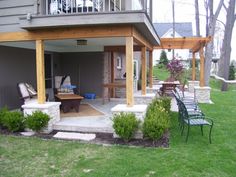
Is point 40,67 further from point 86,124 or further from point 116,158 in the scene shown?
point 116,158

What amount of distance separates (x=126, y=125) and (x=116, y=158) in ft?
3.69

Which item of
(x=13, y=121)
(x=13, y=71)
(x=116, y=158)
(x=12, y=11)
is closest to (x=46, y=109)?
(x=13, y=121)

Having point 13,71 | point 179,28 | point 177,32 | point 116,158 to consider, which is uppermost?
point 179,28

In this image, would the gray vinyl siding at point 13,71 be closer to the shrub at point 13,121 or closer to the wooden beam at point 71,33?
the wooden beam at point 71,33

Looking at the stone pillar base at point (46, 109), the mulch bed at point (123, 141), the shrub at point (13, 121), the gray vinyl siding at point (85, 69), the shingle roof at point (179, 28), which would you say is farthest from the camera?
the shingle roof at point (179, 28)

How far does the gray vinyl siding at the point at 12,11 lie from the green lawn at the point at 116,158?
3.73 meters

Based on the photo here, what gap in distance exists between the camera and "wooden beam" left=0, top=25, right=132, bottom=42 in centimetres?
738

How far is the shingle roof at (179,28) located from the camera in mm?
43375

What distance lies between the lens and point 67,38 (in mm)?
7863

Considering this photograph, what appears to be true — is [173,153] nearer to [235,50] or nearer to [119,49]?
[119,49]

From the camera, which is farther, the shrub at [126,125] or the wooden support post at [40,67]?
the wooden support post at [40,67]

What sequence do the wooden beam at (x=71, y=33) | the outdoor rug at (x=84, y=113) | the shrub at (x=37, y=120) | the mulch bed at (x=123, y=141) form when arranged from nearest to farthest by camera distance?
the mulch bed at (x=123, y=141) < the wooden beam at (x=71, y=33) < the shrub at (x=37, y=120) < the outdoor rug at (x=84, y=113)

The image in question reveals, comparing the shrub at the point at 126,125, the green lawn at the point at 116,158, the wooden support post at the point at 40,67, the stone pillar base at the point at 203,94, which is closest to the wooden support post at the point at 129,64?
the shrub at the point at 126,125

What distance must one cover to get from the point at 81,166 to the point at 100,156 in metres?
0.62
